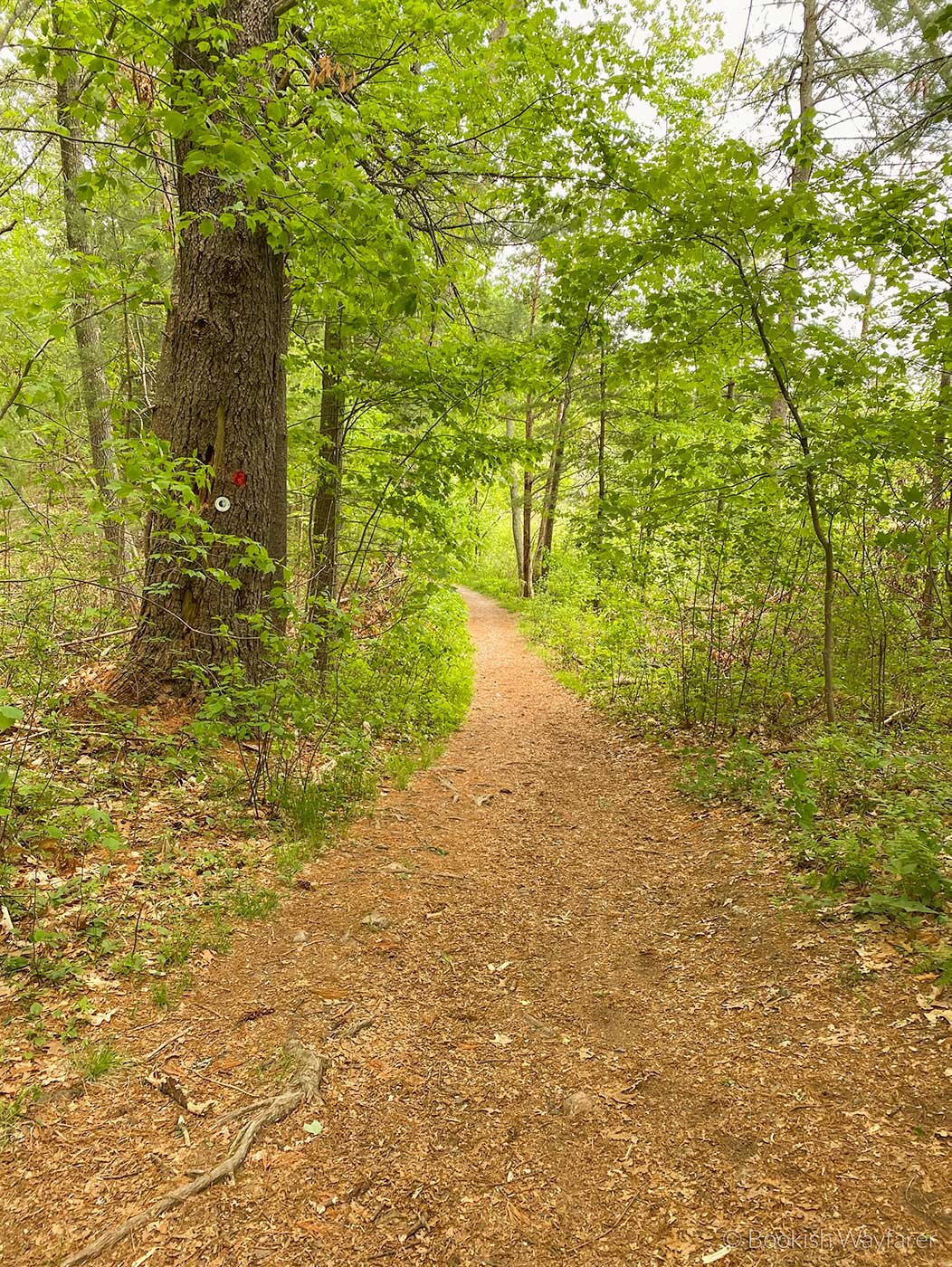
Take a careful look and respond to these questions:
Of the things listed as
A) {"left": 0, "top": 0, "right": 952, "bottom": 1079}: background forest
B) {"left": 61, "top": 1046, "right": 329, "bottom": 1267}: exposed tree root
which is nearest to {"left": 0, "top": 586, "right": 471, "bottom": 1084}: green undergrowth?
{"left": 0, "top": 0, "right": 952, "bottom": 1079}: background forest

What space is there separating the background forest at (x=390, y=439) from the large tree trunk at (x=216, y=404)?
0.10ft

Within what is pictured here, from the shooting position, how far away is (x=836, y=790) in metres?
4.68

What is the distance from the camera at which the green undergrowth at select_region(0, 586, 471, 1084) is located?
3080 mm

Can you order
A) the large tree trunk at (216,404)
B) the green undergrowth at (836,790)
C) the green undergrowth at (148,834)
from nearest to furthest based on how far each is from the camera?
the green undergrowth at (148,834), the green undergrowth at (836,790), the large tree trunk at (216,404)

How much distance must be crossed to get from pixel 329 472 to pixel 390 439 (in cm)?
92

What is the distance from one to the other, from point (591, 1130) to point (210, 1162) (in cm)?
149

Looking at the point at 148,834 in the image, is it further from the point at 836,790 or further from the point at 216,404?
the point at 836,790

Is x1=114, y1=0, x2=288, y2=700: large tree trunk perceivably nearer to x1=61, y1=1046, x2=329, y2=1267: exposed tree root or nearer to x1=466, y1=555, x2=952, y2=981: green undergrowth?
x1=61, y1=1046, x2=329, y2=1267: exposed tree root

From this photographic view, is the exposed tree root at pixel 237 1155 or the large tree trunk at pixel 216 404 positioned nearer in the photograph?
the exposed tree root at pixel 237 1155

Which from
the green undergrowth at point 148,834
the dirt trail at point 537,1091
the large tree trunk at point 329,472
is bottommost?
the dirt trail at point 537,1091

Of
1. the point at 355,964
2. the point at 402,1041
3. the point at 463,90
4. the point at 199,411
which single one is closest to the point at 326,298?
the point at 199,411

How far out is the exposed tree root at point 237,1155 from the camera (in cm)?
205

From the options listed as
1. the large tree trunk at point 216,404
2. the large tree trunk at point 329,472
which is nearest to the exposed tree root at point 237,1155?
the large tree trunk at point 216,404

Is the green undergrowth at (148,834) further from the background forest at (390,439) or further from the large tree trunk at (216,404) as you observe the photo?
the large tree trunk at (216,404)
